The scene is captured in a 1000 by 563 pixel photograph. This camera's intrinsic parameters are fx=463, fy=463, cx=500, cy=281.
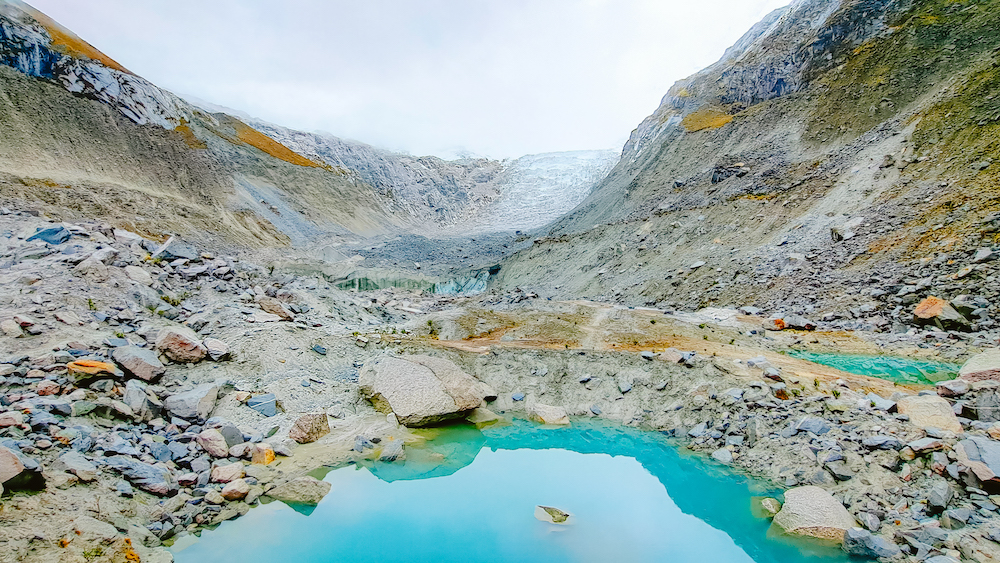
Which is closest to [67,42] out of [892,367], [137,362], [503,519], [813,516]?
[137,362]

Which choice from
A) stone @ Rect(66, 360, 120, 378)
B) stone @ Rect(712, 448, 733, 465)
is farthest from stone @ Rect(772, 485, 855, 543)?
stone @ Rect(66, 360, 120, 378)

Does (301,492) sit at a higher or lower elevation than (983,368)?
higher

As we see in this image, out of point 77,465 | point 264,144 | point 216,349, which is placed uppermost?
point 264,144

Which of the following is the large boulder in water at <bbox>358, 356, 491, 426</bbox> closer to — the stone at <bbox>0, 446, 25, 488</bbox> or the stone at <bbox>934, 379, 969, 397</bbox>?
the stone at <bbox>0, 446, 25, 488</bbox>

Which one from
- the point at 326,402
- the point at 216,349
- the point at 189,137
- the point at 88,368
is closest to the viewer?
the point at 88,368

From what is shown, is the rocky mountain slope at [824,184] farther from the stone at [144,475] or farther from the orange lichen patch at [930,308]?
the stone at [144,475]

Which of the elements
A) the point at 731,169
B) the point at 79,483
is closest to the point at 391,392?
the point at 79,483

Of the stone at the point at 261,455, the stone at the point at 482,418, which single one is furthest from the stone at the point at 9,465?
the stone at the point at 482,418

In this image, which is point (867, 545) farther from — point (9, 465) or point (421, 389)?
point (9, 465)
